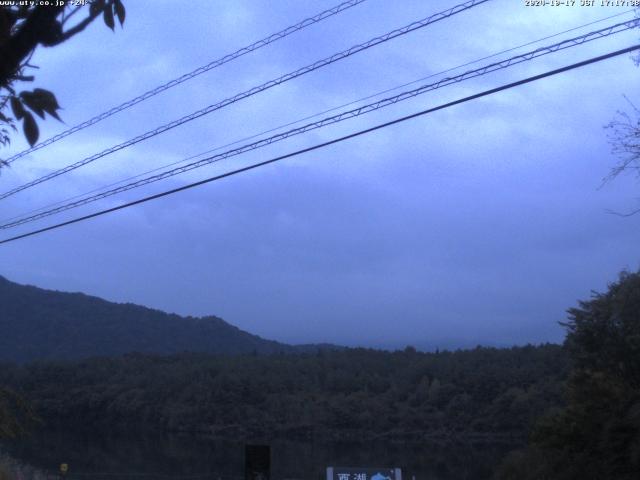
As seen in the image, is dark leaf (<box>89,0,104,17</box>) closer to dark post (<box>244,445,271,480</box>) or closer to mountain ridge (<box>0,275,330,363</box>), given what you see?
dark post (<box>244,445,271,480</box>)

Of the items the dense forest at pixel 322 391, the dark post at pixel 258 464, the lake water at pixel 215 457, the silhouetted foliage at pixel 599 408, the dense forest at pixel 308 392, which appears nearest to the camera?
the dark post at pixel 258 464

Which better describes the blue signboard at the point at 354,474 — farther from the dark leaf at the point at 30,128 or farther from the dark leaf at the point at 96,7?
the dark leaf at the point at 96,7

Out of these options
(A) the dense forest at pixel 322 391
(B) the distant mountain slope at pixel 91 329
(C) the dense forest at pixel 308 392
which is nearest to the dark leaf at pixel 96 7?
(A) the dense forest at pixel 322 391

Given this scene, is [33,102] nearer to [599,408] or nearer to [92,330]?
[599,408]

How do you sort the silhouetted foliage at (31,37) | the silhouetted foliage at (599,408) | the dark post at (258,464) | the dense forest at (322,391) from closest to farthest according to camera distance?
the silhouetted foliage at (31,37) → the dark post at (258,464) → the silhouetted foliage at (599,408) → the dense forest at (322,391)

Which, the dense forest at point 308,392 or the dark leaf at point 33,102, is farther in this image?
the dense forest at point 308,392

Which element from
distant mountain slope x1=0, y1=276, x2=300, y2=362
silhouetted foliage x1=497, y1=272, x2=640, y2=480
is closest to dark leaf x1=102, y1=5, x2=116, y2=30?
silhouetted foliage x1=497, y1=272, x2=640, y2=480
